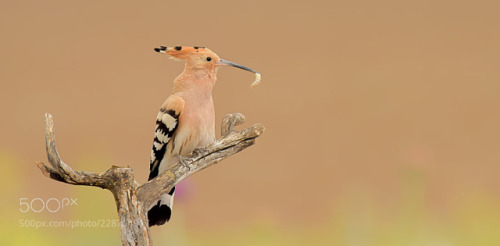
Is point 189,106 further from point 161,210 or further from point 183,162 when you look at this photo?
point 161,210

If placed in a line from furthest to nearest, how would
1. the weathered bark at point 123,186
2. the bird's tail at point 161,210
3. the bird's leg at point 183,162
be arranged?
the bird's tail at point 161,210
the bird's leg at point 183,162
the weathered bark at point 123,186

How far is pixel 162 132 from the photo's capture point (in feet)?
5.24

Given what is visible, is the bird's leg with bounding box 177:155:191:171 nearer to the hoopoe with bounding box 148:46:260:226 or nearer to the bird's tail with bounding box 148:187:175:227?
the hoopoe with bounding box 148:46:260:226

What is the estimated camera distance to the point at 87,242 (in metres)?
2.13

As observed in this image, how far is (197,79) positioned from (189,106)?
65 millimetres

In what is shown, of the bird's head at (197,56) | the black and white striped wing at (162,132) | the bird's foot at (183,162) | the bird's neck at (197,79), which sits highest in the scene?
the bird's head at (197,56)

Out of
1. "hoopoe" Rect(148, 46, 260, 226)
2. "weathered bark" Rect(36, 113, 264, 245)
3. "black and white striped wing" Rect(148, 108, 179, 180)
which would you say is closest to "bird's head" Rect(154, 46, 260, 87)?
"hoopoe" Rect(148, 46, 260, 226)

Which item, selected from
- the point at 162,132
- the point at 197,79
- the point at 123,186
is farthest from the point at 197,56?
the point at 123,186

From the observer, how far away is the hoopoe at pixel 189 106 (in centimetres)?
158

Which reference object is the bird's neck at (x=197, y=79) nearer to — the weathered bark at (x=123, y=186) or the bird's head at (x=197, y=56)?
the bird's head at (x=197, y=56)

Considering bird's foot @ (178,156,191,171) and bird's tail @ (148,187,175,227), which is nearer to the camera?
bird's foot @ (178,156,191,171)

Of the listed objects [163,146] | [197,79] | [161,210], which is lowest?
[161,210]

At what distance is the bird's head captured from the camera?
5.18ft

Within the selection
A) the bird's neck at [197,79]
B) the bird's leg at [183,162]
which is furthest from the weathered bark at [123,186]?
the bird's neck at [197,79]
